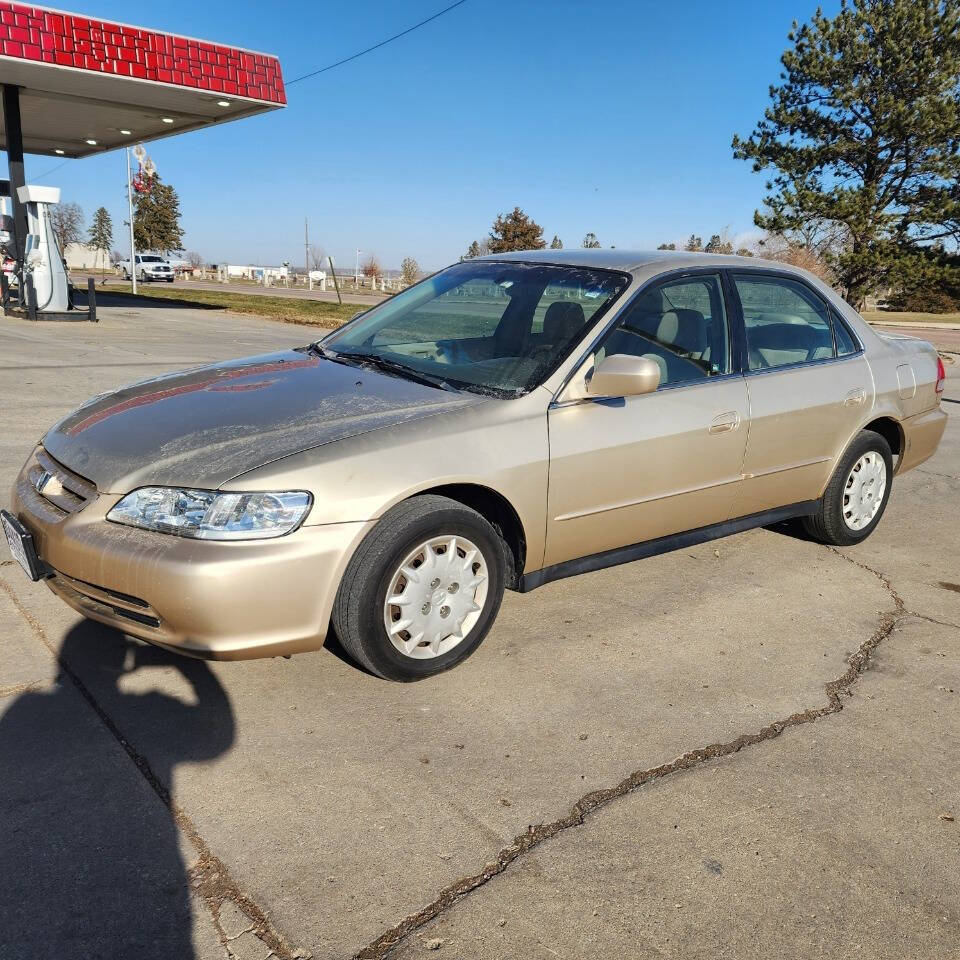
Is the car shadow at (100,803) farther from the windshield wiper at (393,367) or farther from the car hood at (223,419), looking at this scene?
the windshield wiper at (393,367)

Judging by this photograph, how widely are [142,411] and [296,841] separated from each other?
1.86 meters

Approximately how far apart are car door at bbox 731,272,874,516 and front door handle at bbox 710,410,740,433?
0.41ft

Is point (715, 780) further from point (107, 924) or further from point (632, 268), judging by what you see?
point (632, 268)

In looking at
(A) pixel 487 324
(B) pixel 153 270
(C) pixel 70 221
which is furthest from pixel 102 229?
(A) pixel 487 324

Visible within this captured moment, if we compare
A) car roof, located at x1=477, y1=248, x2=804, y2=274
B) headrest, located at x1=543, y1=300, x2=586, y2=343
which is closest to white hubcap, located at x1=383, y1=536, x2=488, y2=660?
headrest, located at x1=543, y1=300, x2=586, y2=343

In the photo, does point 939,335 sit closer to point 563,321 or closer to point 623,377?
point 563,321

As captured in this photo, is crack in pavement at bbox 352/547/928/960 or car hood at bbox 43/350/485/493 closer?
crack in pavement at bbox 352/547/928/960

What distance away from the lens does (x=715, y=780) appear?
2.70m

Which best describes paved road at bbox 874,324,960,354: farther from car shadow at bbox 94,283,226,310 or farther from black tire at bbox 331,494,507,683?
black tire at bbox 331,494,507,683

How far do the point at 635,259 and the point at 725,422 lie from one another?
2.91 feet

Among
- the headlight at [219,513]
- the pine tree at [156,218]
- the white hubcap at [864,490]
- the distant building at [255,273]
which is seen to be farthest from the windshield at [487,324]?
the pine tree at [156,218]

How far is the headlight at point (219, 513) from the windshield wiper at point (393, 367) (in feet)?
3.30

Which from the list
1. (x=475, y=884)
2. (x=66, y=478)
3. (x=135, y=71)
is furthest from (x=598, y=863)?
(x=135, y=71)

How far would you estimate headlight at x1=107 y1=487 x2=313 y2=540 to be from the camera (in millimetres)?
2725
